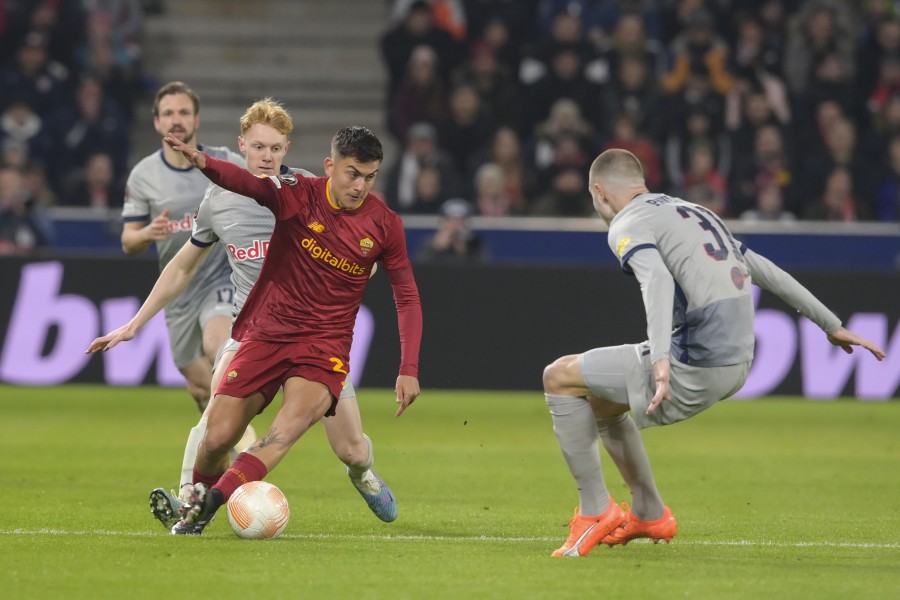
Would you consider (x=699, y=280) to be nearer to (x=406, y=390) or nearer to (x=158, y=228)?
(x=406, y=390)

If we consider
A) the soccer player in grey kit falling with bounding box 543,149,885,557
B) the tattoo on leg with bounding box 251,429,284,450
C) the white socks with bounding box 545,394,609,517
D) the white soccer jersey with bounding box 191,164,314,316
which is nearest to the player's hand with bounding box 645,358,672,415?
the soccer player in grey kit falling with bounding box 543,149,885,557

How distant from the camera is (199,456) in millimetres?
7219

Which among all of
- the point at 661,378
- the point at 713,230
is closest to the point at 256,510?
the point at 661,378

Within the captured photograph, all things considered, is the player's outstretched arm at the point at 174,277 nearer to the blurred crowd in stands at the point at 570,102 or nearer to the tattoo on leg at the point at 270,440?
the tattoo on leg at the point at 270,440

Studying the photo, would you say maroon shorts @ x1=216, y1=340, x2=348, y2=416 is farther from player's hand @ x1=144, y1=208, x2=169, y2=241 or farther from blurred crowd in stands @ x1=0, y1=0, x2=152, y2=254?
blurred crowd in stands @ x1=0, y1=0, x2=152, y2=254

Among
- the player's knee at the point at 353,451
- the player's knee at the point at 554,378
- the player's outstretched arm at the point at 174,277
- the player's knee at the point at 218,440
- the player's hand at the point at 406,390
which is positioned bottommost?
the player's knee at the point at 353,451

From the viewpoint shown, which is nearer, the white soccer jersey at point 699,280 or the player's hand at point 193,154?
the player's hand at point 193,154

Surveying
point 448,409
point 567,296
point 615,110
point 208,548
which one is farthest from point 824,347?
point 208,548

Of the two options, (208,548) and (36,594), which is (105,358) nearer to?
(208,548)

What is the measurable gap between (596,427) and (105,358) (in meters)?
8.60


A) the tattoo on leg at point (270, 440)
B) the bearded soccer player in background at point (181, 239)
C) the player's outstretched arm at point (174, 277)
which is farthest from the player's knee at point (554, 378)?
the bearded soccer player in background at point (181, 239)

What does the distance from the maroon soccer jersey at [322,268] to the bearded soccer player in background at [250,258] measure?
1.39 ft

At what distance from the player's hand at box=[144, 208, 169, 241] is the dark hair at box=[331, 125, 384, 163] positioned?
6.73ft

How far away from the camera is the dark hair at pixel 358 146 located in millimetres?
6879
